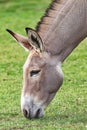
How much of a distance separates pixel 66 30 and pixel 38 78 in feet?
2.61

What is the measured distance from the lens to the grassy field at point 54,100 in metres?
9.32

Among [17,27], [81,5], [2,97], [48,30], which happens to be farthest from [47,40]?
[17,27]

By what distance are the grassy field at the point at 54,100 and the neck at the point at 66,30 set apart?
0.89 metres

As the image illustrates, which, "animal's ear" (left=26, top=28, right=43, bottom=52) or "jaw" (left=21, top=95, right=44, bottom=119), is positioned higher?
"animal's ear" (left=26, top=28, right=43, bottom=52)

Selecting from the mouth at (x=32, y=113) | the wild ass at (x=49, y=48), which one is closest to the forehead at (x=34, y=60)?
the wild ass at (x=49, y=48)

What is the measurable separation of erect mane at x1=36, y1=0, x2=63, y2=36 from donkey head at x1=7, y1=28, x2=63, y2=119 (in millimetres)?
291

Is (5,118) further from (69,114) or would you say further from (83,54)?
(83,54)

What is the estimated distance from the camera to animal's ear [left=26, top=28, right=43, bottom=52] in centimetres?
906

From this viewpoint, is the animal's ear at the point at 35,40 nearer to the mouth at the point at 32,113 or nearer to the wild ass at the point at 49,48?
the wild ass at the point at 49,48

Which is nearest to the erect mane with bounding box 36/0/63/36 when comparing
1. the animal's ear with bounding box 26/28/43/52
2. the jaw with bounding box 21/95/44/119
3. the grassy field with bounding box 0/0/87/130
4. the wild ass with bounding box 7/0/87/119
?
the wild ass with bounding box 7/0/87/119

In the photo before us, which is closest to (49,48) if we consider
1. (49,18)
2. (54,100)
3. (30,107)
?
(49,18)

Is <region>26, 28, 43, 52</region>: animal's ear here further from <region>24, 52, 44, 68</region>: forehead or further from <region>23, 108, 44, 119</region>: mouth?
<region>23, 108, 44, 119</region>: mouth

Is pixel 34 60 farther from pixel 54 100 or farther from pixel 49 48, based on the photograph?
pixel 54 100

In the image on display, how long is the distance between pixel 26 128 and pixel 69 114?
3.30 feet
